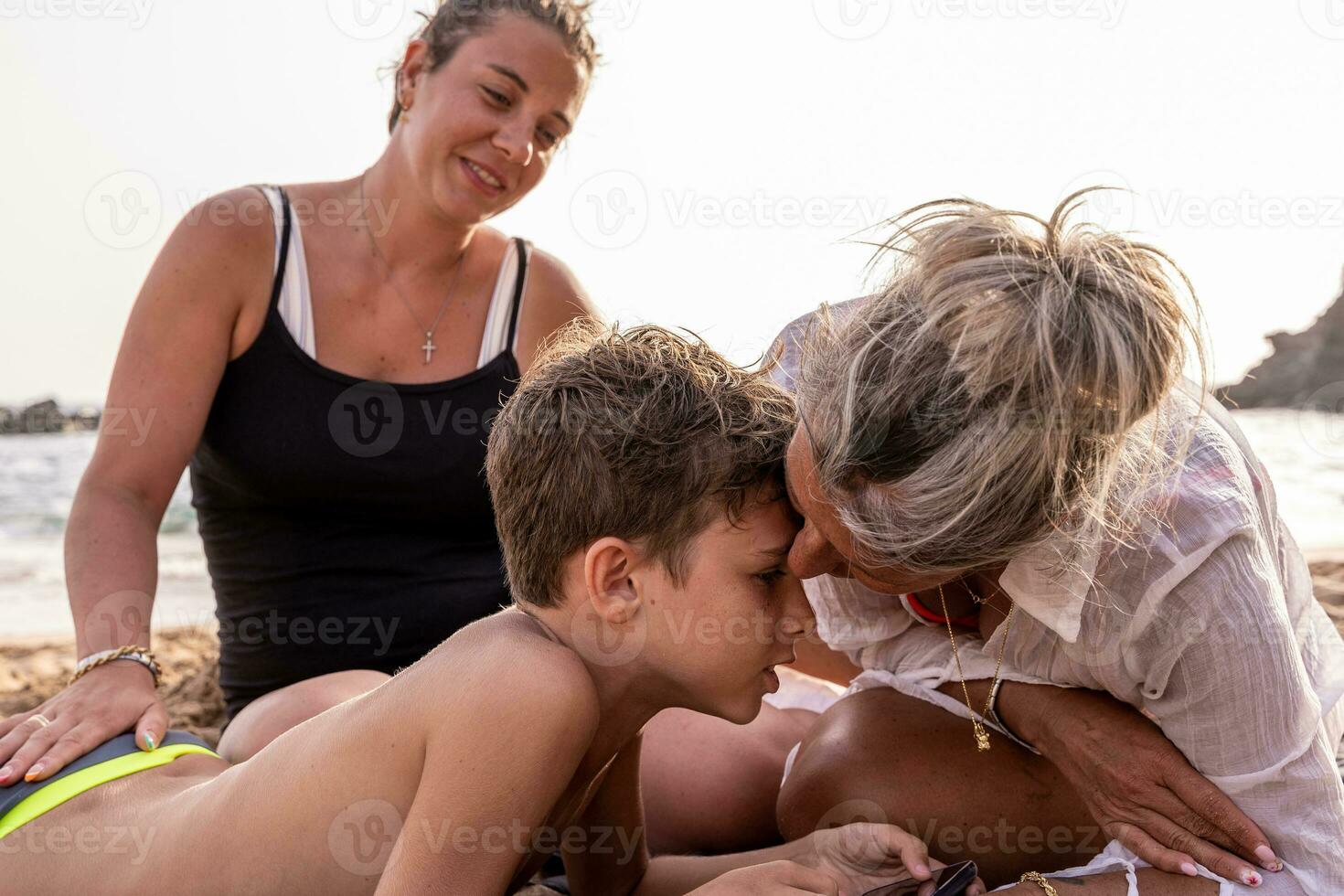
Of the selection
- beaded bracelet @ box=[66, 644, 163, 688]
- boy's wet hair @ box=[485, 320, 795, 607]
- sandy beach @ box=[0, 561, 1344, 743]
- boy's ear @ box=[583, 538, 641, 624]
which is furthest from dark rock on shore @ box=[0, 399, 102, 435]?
boy's ear @ box=[583, 538, 641, 624]

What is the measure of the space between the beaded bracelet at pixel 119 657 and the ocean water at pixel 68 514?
2.76 meters

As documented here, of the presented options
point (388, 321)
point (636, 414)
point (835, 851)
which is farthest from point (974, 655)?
point (388, 321)

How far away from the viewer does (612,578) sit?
1.74 metres

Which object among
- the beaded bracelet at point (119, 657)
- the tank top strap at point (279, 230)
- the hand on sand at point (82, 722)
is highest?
the tank top strap at point (279, 230)

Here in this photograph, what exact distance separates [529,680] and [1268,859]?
108 centimetres

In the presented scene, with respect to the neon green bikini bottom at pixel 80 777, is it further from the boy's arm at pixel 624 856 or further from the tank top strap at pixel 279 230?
the tank top strap at pixel 279 230

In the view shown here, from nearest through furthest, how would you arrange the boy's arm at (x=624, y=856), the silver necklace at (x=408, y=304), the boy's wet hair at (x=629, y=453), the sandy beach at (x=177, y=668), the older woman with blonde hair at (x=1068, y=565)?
the older woman with blonde hair at (x=1068, y=565), the boy's wet hair at (x=629, y=453), the boy's arm at (x=624, y=856), the silver necklace at (x=408, y=304), the sandy beach at (x=177, y=668)

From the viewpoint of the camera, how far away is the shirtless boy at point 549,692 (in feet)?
4.97

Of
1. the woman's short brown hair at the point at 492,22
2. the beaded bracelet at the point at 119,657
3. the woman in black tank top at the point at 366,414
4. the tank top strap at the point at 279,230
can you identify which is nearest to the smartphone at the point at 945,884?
the woman in black tank top at the point at 366,414

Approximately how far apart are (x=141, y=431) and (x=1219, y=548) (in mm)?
2111

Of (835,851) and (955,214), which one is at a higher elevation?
(955,214)

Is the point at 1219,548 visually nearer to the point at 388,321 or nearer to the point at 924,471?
the point at 924,471

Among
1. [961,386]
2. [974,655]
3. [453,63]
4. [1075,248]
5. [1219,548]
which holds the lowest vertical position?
[974,655]

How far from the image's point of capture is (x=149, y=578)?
239cm
